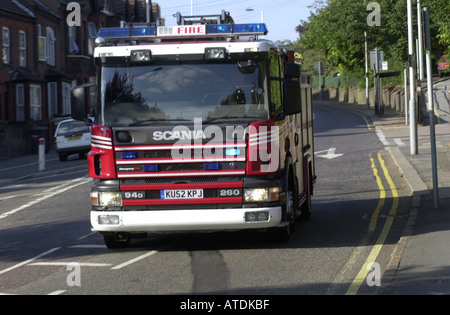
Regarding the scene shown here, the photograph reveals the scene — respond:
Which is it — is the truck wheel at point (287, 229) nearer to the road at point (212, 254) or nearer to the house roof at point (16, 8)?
the road at point (212, 254)

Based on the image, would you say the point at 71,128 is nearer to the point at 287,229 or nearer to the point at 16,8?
the point at 16,8

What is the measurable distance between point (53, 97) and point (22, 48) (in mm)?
6228

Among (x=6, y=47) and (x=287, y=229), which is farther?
(x=6, y=47)

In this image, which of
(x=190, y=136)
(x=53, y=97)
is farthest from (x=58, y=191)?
(x=53, y=97)

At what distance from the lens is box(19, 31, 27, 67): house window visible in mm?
44500

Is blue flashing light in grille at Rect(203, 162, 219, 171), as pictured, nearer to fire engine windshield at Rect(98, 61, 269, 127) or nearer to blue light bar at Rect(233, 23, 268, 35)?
fire engine windshield at Rect(98, 61, 269, 127)

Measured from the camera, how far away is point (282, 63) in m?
11.8

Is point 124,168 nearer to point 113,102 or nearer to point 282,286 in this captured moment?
point 113,102

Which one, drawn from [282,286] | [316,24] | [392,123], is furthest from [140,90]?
[316,24]

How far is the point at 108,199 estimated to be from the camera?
10.8 meters

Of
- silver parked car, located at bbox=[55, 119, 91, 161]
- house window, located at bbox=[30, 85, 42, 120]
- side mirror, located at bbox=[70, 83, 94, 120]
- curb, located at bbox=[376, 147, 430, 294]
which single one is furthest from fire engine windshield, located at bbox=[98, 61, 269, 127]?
house window, located at bbox=[30, 85, 42, 120]

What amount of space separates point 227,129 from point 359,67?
64628 mm

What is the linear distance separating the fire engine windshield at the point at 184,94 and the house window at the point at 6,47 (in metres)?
32.8

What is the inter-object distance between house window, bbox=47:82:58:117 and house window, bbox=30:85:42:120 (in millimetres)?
2254
